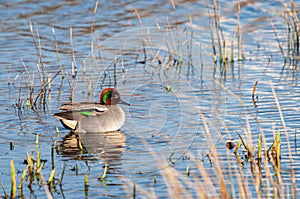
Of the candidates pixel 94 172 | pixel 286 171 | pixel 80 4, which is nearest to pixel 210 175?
pixel 286 171

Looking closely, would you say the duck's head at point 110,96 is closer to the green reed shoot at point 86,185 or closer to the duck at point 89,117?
the duck at point 89,117

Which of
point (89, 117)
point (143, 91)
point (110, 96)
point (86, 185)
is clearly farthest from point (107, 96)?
point (86, 185)

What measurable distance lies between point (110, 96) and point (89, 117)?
0.45 m

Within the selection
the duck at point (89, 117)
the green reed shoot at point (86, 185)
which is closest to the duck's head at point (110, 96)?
the duck at point (89, 117)

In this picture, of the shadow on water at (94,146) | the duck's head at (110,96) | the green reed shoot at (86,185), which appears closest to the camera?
the green reed shoot at (86,185)

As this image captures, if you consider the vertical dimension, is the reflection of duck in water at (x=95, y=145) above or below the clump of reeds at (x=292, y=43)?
below

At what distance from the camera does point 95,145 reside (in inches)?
326

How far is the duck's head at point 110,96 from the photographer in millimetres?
9180

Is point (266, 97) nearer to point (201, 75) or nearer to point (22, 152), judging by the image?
point (201, 75)

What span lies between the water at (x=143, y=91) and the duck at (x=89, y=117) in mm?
148

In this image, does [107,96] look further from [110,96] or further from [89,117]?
[89,117]

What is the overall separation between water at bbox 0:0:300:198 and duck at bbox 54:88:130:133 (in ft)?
0.48

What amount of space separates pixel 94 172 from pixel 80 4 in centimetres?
1143

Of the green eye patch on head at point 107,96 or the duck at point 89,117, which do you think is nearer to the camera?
the duck at point 89,117
